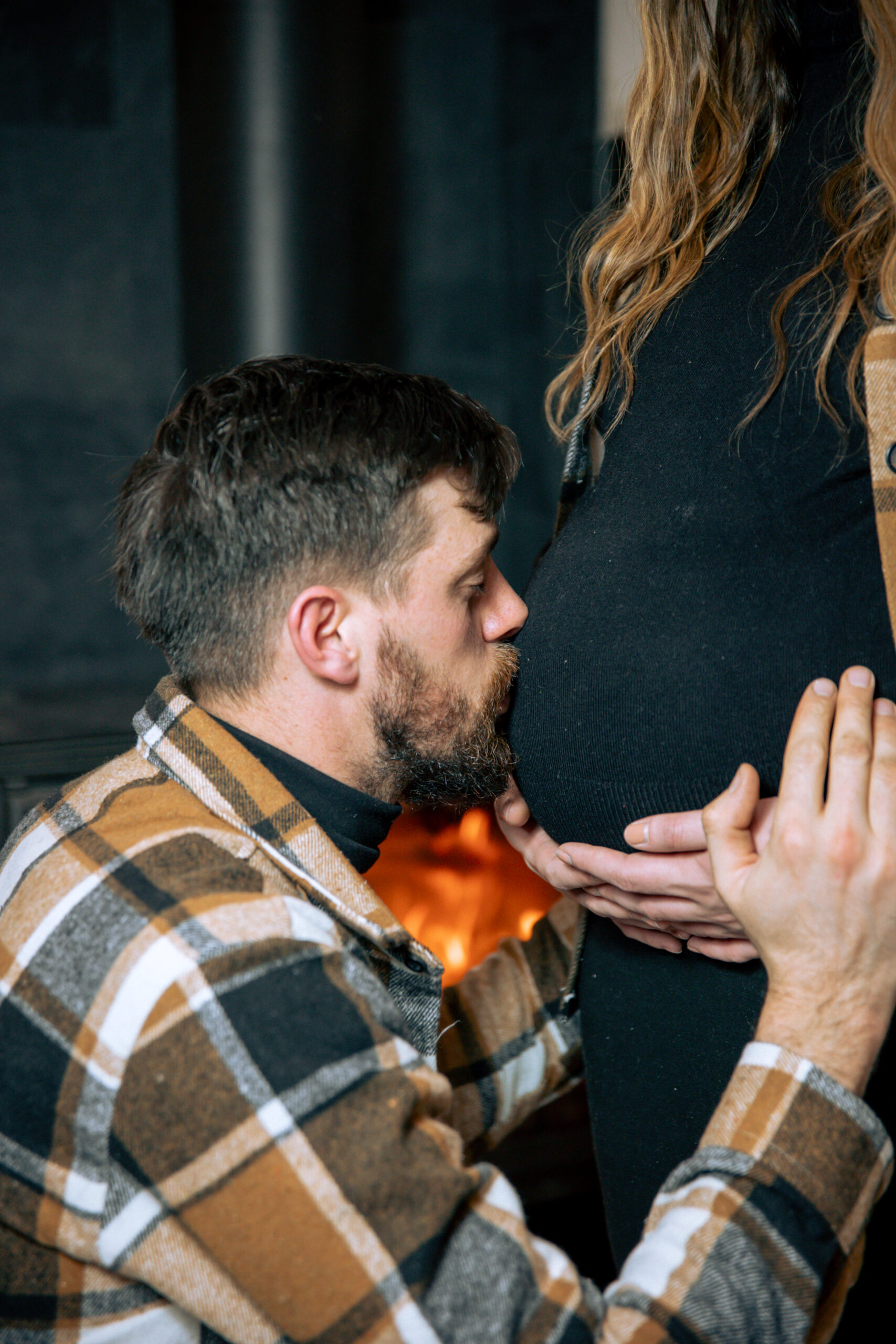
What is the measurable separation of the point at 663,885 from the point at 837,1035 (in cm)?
16

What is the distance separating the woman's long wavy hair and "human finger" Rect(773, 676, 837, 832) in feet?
0.71

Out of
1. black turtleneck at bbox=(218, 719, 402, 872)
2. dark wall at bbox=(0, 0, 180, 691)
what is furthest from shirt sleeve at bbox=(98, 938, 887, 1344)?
dark wall at bbox=(0, 0, 180, 691)

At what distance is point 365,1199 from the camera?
66 cm

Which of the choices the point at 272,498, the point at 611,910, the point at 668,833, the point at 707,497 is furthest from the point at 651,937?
the point at 272,498

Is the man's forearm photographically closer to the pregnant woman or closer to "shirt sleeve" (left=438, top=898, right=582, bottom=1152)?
the pregnant woman

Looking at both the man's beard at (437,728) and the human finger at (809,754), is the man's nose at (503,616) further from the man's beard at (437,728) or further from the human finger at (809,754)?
the human finger at (809,754)

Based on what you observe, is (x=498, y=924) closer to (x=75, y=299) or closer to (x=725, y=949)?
(x=725, y=949)

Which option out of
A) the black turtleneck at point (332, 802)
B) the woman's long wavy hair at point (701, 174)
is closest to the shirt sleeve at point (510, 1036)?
the black turtleneck at point (332, 802)

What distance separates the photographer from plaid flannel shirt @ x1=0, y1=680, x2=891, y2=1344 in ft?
2.17

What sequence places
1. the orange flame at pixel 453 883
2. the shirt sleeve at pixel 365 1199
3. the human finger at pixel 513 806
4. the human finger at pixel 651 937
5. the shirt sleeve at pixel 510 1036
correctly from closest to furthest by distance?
the shirt sleeve at pixel 365 1199
the human finger at pixel 651 937
the human finger at pixel 513 806
the shirt sleeve at pixel 510 1036
the orange flame at pixel 453 883

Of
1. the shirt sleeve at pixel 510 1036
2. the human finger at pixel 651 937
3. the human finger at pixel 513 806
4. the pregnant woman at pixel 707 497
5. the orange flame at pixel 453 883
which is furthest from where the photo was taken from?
the orange flame at pixel 453 883

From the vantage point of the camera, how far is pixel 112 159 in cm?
184

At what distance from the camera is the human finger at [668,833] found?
79 cm

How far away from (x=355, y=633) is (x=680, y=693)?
30 centimetres
